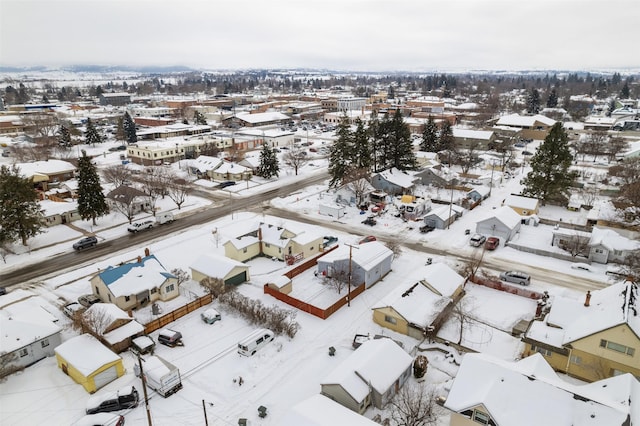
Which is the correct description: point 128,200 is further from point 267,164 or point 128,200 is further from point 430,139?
point 430,139

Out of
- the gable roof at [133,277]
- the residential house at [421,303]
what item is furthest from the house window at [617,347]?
the gable roof at [133,277]

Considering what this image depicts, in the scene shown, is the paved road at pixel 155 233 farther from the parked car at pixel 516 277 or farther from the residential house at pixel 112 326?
the parked car at pixel 516 277

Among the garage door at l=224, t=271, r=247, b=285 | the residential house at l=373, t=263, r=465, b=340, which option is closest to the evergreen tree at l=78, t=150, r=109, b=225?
the garage door at l=224, t=271, r=247, b=285

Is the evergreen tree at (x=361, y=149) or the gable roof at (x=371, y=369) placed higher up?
the evergreen tree at (x=361, y=149)

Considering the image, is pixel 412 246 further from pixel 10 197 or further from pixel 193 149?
pixel 193 149

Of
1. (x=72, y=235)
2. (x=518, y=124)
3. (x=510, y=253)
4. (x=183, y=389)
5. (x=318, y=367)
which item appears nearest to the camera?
(x=183, y=389)

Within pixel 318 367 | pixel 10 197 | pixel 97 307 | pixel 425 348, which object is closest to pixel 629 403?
pixel 425 348

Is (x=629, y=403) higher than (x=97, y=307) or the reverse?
higher

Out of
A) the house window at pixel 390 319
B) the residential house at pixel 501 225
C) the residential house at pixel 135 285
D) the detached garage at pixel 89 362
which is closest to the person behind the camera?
the detached garage at pixel 89 362

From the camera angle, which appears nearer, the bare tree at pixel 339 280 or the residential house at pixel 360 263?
the residential house at pixel 360 263
